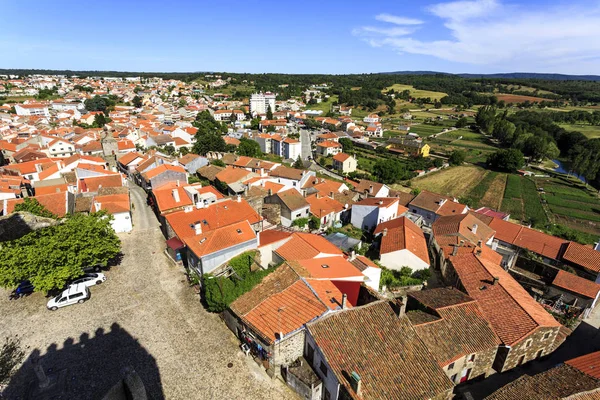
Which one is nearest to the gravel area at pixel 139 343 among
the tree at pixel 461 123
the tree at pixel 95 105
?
the tree at pixel 95 105

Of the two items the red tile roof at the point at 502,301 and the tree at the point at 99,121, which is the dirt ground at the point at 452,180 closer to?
the red tile roof at the point at 502,301

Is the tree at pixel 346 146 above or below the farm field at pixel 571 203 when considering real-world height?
above

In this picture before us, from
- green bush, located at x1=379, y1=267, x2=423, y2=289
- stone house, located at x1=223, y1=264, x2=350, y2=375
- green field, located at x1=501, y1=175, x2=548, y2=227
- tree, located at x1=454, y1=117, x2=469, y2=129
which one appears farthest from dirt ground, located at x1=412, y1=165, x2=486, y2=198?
tree, located at x1=454, y1=117, x2=469, y2=129

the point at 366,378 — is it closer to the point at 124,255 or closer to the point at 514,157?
the point at 124,255

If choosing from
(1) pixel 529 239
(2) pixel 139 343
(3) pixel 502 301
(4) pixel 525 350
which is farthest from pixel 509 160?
(2) pixel 139 343

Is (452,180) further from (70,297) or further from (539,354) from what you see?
(70,297)

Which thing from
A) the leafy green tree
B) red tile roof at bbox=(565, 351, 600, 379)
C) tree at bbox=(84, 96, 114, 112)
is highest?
tree at bbox=(84, 96, 114, 112)

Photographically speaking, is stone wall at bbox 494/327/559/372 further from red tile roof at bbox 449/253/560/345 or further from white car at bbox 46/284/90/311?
white car at bbox 46/284/90/311
